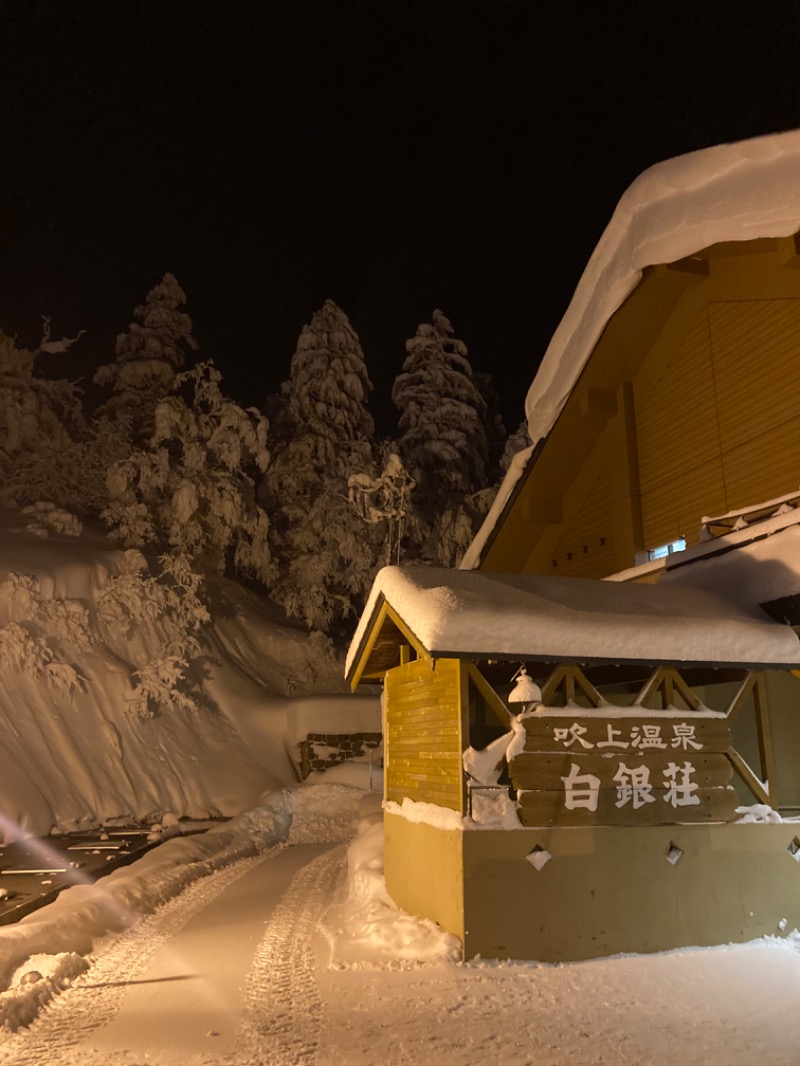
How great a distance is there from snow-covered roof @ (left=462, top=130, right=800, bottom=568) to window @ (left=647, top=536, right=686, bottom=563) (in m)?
2.67

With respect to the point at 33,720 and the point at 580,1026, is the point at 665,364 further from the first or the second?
the point at 33,720

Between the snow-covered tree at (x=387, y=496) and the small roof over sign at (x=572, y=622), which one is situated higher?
the snow-covered tree at (x=387, y=496)

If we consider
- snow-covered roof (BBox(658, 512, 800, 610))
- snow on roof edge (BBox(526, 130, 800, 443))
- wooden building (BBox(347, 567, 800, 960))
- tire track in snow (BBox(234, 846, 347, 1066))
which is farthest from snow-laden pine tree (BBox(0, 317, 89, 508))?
snow-covered roof (BBox(658, 512, 800, 610))

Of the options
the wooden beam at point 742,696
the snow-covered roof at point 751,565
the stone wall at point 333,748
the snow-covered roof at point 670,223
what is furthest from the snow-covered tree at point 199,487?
the wooden beam at point 742,696

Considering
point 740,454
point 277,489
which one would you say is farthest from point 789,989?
point 277,489

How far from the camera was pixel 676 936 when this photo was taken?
752 cm

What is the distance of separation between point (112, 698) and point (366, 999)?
57.8ft

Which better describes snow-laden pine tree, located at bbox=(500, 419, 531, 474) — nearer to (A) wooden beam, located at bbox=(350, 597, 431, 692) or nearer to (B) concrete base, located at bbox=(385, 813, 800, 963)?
(A) wooden beam, located at bbox=(350, 597, 431, 692)

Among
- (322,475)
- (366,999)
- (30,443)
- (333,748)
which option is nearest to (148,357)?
(30,443)

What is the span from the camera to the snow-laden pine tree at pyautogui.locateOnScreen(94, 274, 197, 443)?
33.3 meters

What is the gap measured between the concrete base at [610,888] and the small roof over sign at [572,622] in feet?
5.40

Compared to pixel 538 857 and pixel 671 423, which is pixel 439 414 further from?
pixel 538 857

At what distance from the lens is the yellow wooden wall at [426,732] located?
7816 mm

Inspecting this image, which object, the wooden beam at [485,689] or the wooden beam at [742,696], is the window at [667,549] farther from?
the wooden beam at [485,689]
